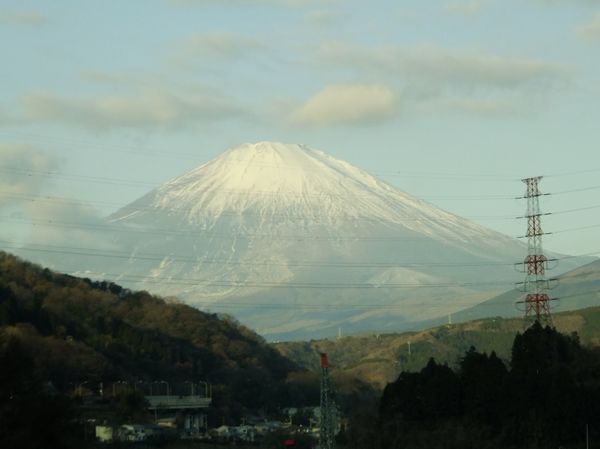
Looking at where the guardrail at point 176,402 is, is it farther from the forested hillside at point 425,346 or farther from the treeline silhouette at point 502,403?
the forested hillside at point 425,346

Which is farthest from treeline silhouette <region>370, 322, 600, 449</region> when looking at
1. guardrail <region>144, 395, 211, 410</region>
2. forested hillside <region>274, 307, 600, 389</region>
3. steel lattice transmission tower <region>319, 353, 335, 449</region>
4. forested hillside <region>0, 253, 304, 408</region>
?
forested hillside <region>274, 307, 600, 389</region>

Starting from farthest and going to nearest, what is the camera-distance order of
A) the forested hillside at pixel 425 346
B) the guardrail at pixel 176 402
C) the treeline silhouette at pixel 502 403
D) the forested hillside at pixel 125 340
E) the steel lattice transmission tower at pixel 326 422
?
the forested hillside at pixel 425 346, the forested hillside at pixel 125 340, the guardrail at pixel 176 402, the treeline silhouette at pixel 502 403, the steel lattice transmission tower at pixel 326 422

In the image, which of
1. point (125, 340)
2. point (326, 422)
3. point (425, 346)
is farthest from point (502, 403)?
point (425, 346)

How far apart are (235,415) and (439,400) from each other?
19.5 m

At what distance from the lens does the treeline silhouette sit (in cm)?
3756

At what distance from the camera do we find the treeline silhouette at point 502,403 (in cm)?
3756

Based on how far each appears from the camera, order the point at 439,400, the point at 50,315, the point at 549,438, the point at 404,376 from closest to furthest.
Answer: the point at 549,438, the point at 439,400, the point at 404,376, the point at 50,315

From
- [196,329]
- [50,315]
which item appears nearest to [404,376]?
[50,315]

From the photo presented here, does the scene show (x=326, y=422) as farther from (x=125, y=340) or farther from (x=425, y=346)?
(x=425, y=346)

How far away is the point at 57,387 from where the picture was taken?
51.8 metres

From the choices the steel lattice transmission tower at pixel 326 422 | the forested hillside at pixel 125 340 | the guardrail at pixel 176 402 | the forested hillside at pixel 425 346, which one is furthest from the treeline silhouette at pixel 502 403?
the forested hillside at pixel 425 346

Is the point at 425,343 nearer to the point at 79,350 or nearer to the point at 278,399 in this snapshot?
the point at 278,399

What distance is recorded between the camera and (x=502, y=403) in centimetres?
3944

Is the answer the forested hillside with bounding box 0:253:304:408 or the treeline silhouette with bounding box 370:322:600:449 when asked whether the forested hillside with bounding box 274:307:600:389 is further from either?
the treeline silhouette with bounding box 370:322:600:449
